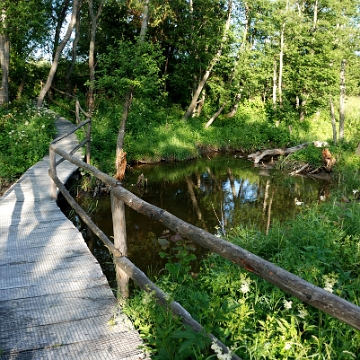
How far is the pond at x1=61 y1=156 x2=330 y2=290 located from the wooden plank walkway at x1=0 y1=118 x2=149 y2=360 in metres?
1.39

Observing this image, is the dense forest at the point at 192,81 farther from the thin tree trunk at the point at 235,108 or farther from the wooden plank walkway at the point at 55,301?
the wooden plank walkway at the point at 55,301

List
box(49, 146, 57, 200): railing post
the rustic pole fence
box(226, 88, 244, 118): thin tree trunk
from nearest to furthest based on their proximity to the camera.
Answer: the rustic pole fence
box(49, 146, 57, 200): railing post
box(226, 88, 244, 118): thin tree trunk

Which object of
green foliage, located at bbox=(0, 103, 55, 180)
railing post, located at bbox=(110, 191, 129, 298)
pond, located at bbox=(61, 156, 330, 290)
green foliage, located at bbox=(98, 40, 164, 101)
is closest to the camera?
railing post, located at bbox=(110, 191, 129, 298)

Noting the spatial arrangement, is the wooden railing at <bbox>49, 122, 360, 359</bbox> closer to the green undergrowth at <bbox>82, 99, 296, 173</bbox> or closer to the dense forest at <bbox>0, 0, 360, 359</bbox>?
the dense forest at <bbox>0, 0, 360, 359</bbox>

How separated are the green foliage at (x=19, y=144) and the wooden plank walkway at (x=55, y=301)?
4996 mm

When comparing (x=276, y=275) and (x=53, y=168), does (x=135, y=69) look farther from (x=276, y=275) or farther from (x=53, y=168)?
(x=276, y=275)

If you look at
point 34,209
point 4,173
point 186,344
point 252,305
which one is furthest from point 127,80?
point 186,344

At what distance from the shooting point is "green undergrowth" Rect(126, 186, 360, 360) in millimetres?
2740

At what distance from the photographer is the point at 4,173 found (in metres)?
10.2

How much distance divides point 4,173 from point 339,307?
32.6ft

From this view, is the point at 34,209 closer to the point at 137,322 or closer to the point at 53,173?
the point at 53,173

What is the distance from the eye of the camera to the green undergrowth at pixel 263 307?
2740 millimetres

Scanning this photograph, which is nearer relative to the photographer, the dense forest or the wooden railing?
the wooden railing

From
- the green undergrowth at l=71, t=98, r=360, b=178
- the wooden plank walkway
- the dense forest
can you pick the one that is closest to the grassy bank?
the wooden plank walkway
